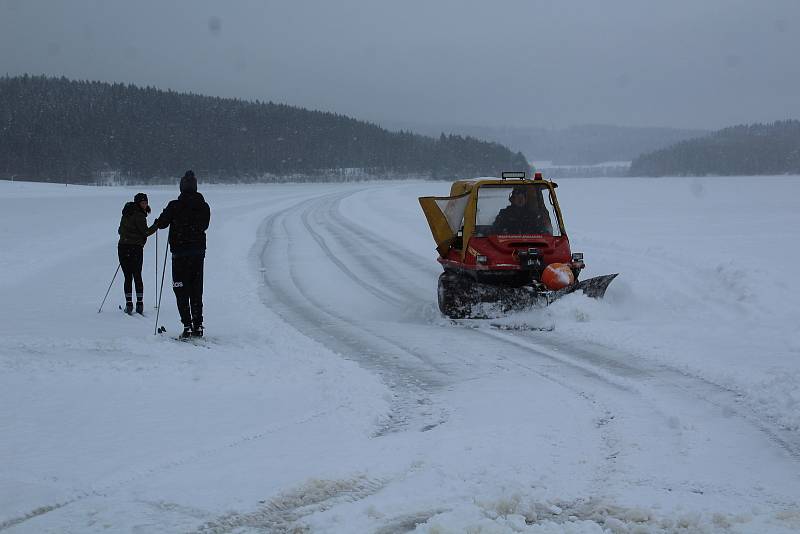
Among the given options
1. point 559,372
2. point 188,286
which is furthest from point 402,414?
point 188,286

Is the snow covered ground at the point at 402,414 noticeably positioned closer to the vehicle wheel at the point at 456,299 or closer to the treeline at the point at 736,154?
the vehicle wheel at the point at 456,299

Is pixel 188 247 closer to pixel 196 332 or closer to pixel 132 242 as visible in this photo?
pixel 196 332

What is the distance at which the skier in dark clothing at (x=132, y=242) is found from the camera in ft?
32.9

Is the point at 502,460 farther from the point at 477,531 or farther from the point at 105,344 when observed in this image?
the point at 105,344

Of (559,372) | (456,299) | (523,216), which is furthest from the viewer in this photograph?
(523,216)

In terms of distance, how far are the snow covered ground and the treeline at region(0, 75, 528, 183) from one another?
102067 millimetres

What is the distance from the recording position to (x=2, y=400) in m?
5.48

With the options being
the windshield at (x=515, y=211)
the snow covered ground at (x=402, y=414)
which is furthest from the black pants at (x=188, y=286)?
the windshield at (x=515, y=211)

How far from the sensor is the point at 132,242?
10102mm

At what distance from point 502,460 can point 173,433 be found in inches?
88.9

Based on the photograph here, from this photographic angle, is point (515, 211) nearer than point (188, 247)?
No

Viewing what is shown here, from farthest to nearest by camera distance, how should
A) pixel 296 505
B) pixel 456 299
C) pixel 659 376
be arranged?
pixel 456 299, pixel 659 376, pixel 296 505

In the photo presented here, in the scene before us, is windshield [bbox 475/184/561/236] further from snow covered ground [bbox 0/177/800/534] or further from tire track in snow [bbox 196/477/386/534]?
tire track in snow [bbox 196/477/386/534]

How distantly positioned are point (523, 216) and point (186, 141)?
375 ft
